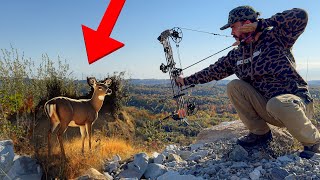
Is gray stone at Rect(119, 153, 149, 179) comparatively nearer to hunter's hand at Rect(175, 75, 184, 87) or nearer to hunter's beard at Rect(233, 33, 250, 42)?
hunter's hand at Rect(175, 75, 184, 87)

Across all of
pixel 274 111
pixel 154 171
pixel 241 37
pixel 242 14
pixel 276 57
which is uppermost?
pixel 242 14

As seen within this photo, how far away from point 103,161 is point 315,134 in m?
2.45

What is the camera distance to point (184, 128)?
17328mm

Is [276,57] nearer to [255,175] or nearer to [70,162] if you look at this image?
[255,175]

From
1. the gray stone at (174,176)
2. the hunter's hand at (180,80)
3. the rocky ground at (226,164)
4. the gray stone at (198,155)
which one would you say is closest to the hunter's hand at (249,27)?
the hunter's hand at (180,80)

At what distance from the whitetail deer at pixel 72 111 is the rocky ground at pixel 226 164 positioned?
0.62 metres

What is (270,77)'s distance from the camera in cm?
391

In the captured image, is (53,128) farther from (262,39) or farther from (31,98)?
(31,98)

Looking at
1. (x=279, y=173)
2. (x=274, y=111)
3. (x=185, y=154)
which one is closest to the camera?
(x=279, y=173)

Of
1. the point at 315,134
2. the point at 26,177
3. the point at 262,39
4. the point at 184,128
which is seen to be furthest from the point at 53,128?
the point at 184,128

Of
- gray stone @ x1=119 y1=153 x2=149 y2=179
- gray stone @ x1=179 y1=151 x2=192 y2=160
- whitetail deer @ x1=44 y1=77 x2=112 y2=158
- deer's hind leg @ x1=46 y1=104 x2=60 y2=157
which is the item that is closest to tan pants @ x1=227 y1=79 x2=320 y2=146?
gray stone @ x1=179 y1=151 x2=192 y2=160

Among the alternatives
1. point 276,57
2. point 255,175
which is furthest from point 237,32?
point 255,175

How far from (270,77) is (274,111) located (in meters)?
0.47

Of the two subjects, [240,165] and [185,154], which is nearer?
[240,165]
